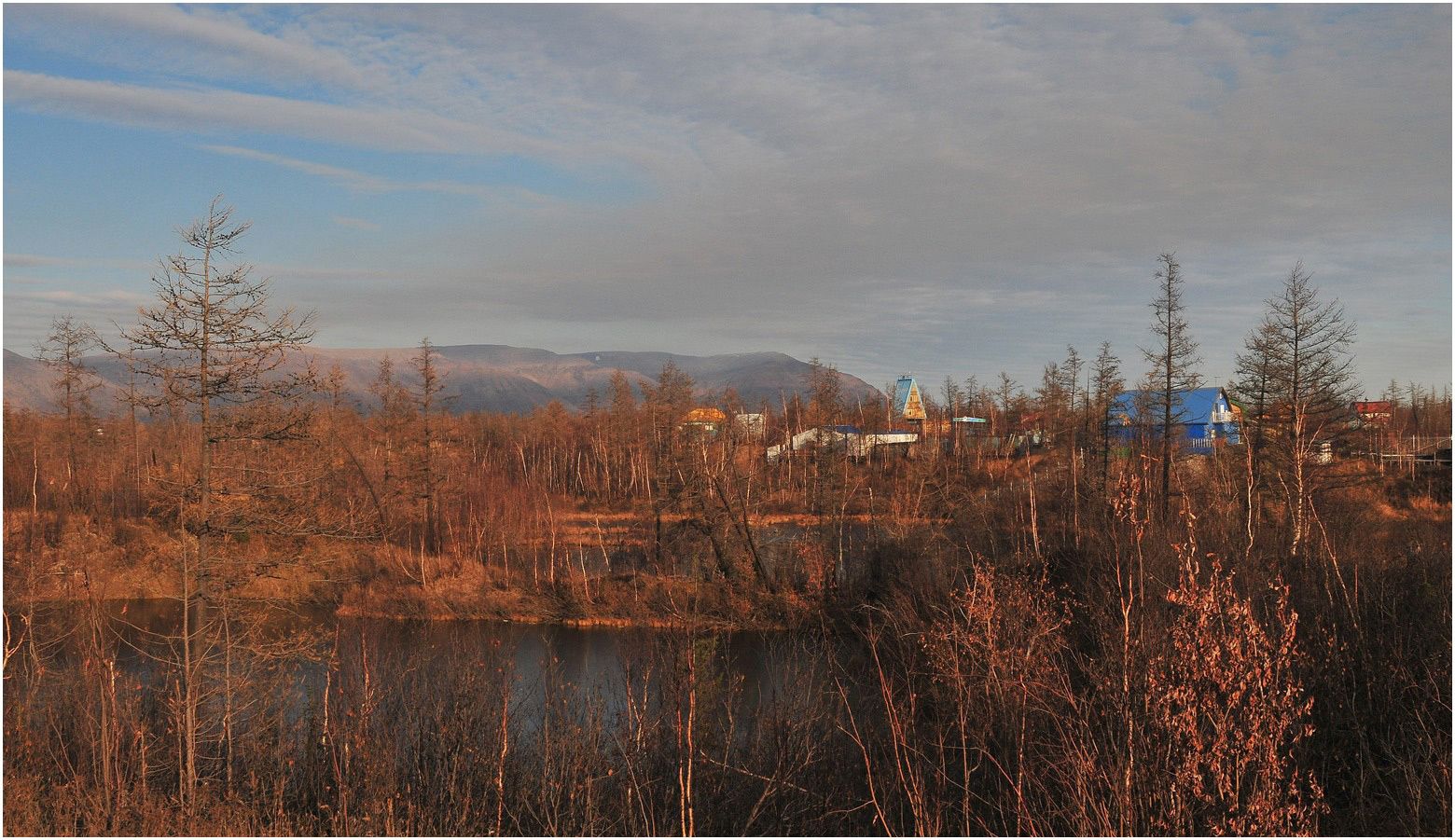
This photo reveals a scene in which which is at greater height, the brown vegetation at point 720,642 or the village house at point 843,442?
the village house at point 843,442

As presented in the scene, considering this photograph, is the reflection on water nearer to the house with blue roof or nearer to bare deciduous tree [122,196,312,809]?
bare deciduous tree [122,196,312,809]

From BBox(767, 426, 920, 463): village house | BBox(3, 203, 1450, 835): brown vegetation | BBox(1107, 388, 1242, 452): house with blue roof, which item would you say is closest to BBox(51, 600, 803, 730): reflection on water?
BBox(3, 203, 1450, 835): brown vegetation

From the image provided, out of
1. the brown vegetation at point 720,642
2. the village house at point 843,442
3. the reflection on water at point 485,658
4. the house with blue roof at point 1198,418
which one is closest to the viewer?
the brown vegetation at point 720,642

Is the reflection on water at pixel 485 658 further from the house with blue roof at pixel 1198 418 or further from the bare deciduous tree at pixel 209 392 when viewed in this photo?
the house with blue roof at pixel 1198 418

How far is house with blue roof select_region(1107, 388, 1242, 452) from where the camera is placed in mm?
38719

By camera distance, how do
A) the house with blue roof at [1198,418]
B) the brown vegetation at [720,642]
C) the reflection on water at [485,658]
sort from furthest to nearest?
the house with blue roof at [1198,418] → the reflection on water at [485,658] → the brown vegetation at [720,642]

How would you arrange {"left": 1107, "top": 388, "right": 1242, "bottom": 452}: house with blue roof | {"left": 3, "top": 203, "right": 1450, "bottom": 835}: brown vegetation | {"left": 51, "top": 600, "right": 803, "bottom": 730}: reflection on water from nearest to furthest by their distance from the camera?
{"left": 3, "top": 203, "right": 1450, "bottom": 835}: brown vegetation, {"left": 51, "top": 600, "right": 803, "bottom": 730}: reflection on water, {"left": 1107, "top": 388, "right": 1242, "bottom": 452}: house with blue roof

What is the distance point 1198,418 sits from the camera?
170 feet

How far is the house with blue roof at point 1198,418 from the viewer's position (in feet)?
127

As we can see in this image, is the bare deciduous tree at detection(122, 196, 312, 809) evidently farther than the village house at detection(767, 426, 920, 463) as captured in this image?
No

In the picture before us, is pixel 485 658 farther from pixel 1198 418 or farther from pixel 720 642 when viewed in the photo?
pixel 1198 418

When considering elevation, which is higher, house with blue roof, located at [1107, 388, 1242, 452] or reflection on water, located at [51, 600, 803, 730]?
house with blue roof, located at [1107, 388, 1242, 452]

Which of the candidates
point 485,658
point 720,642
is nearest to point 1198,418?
point 720,642

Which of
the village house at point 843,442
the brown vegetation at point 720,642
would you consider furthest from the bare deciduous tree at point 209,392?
the village house at point 843,442
